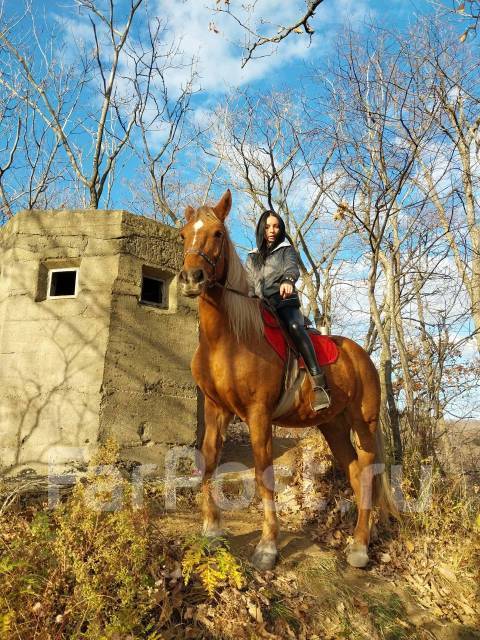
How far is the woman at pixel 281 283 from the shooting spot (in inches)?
174

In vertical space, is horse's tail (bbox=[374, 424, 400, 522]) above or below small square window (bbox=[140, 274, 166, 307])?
below

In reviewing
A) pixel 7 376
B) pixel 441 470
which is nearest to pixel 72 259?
pixel 7 376

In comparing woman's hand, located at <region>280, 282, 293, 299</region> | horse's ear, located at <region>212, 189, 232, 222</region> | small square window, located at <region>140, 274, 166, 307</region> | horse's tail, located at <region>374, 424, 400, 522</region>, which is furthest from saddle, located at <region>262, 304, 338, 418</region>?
small square window, located at <region>140, 274, 166, 307</region>

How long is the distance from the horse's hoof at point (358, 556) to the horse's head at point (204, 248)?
2.94m

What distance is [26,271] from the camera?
682cm

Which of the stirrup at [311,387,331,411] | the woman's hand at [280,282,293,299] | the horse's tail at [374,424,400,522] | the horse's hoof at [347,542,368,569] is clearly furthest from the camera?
the horse's tail at [374,424,400,522]

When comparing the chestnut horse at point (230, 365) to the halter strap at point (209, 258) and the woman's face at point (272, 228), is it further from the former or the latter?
the woman's face at point (272, 228)

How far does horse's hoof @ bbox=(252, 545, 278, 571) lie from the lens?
390cm

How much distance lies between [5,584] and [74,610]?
48cm

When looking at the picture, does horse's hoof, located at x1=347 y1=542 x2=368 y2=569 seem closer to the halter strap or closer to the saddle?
the saddle

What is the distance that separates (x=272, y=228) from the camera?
4727mm

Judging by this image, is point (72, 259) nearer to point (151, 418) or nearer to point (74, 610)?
point (151, 418)

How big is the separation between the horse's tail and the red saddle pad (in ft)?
3.48

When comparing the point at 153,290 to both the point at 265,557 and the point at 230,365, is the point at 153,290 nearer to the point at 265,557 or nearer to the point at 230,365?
the point at 230,365
